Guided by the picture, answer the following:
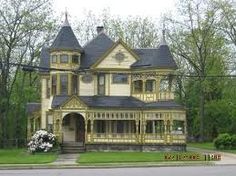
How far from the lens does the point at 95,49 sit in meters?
55.3

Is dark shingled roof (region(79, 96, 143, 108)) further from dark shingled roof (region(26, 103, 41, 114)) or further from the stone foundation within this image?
dark shingled roof (region(26, 103, 41, 114))

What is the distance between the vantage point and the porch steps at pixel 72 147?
49438mm

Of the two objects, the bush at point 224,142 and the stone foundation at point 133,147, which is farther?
the bush at point 224,142

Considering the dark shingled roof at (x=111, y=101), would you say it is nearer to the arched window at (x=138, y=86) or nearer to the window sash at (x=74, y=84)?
the arched window at (x=138, y=86)

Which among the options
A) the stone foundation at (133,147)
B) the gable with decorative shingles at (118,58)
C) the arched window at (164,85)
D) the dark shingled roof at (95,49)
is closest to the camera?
the stone foundation at (133,147)

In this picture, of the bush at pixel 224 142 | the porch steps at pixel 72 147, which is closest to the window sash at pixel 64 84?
the porch steps at pixel 72 147

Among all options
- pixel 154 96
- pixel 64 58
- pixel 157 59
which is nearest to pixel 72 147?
pixel 64 58

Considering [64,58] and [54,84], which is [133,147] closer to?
[54,84]

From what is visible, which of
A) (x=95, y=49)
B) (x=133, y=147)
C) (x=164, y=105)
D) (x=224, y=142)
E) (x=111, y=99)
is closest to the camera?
(x=164, y=105)

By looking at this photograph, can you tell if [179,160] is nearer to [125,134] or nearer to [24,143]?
[125,134]

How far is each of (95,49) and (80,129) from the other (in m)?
7.88

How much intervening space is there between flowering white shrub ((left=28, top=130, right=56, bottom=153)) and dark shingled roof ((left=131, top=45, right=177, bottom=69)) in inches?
413

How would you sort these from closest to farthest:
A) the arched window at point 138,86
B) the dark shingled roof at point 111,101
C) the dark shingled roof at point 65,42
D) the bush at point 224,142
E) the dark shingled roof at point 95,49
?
the dark shingled roof at point 111,101 < the bush at point 224,142 < the dark shingled roof at point 65,42 < the arched window at point 138,86 < the dark shingled roof at point 95,49

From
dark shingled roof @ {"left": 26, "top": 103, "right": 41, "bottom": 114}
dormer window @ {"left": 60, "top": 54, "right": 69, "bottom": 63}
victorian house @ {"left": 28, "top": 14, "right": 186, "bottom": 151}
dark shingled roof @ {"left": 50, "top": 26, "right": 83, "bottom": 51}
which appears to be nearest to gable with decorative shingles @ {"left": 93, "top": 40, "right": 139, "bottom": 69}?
victorian house @ {"left": 28, "top": 14, "right": 186, "bottom": 151}
